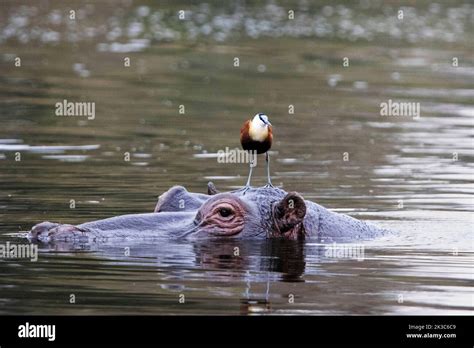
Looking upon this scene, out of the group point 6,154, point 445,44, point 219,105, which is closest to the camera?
point 6,154

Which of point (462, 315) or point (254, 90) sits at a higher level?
point (254, 90)

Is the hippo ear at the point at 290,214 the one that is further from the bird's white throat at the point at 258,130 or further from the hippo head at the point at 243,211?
the bird's white throat at the point at 258,130

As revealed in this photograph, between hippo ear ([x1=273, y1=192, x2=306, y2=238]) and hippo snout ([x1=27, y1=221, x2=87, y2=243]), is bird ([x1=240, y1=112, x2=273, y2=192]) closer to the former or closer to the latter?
hippo ear ([x1=273, y1=192, x2=306, y2=238])

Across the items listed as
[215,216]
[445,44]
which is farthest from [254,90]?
[215,216]

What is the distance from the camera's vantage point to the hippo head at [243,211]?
1147cm

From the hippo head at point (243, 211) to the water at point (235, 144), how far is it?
0.14 metres

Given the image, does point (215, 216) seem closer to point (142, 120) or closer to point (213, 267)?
point (213, 267)

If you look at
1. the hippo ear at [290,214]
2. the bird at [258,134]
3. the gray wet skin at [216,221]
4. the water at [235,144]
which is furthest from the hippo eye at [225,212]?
the bird at [258,134]

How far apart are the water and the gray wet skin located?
137mm

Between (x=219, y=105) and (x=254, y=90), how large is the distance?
2.43 metres

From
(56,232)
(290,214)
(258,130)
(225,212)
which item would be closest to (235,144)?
(290,214)

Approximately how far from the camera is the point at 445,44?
114 ft

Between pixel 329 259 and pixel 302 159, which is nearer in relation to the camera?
pixel 329 259

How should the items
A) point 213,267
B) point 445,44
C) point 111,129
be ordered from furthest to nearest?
point 445,44
point 111,129
point 213,267
